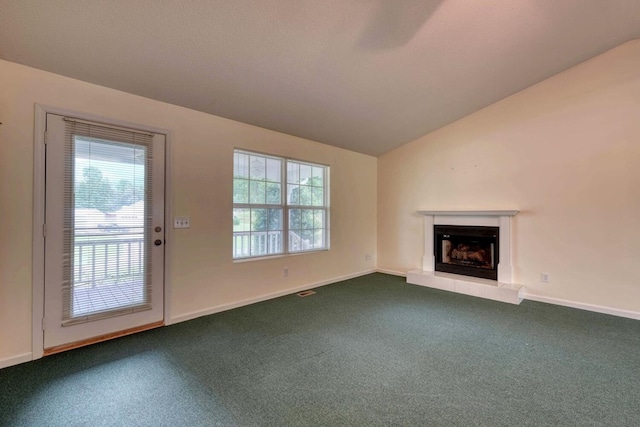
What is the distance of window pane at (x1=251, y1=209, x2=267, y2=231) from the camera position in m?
3.72

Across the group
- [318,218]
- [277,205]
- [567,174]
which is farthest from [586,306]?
[277,205]

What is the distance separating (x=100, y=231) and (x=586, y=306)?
541cm

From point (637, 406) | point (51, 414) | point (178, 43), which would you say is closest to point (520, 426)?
point (637, 406)

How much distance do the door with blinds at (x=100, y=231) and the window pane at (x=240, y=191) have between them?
0.84m

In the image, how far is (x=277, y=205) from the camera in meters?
3.97

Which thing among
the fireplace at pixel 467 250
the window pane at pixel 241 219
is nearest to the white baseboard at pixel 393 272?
the fireplace at pixel 467 250

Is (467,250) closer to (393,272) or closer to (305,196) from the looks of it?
(393,272)

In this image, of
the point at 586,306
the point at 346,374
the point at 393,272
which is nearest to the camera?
the point at 346,374

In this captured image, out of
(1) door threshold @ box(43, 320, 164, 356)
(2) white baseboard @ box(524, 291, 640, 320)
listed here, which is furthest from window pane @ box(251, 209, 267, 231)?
(2) white baseboard @ box(524, 291, 640, 320)

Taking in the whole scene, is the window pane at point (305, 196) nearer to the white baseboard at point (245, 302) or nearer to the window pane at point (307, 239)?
the window pane at point (307, 239)

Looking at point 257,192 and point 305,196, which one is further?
point 305,196

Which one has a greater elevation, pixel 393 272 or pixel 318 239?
pixel 318 239

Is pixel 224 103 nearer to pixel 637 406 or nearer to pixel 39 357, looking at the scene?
pixel 39 357

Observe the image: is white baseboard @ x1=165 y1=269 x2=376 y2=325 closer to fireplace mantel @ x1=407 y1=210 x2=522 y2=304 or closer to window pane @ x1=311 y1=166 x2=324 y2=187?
fireplace mantel @ x1=407 y1=210 x2=522 y2=304
